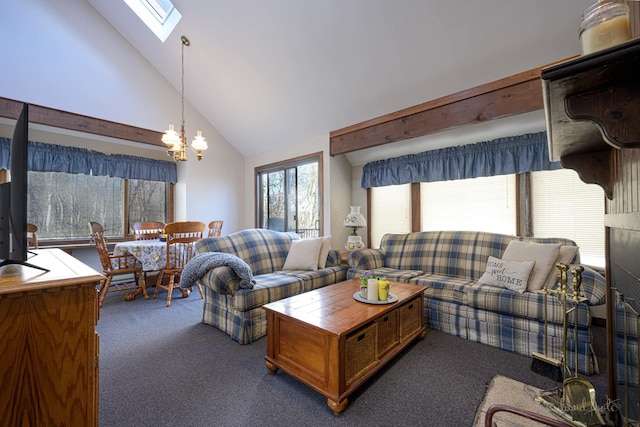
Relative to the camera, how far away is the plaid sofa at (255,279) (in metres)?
2.26

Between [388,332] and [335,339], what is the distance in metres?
0.63

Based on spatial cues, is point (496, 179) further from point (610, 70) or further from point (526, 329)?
point (610, 70)

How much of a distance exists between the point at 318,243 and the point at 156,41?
383cm

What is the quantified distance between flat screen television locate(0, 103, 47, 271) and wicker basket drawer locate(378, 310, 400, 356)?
5.97 ft

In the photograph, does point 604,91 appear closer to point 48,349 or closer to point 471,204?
point 48,349

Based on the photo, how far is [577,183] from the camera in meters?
2.75

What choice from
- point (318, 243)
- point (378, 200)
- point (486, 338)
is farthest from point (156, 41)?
point (486, 338)

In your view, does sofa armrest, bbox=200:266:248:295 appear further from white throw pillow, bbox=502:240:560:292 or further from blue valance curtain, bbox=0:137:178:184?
blue valance curtain, bbox=0:137:178:184

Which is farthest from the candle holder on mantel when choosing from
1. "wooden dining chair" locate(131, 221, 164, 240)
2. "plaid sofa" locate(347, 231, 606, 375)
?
"wooden dining chair" locate(131, 221, 164, 240)

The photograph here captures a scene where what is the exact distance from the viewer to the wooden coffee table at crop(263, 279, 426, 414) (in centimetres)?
148

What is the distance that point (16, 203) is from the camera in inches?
39.9

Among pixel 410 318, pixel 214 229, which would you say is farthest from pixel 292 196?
pixel 410 318

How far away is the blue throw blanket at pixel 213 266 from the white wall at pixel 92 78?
106 inches

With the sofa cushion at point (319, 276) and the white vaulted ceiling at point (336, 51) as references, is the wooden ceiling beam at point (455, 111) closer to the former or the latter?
the white vaulted ceiling at point (336, 51)
